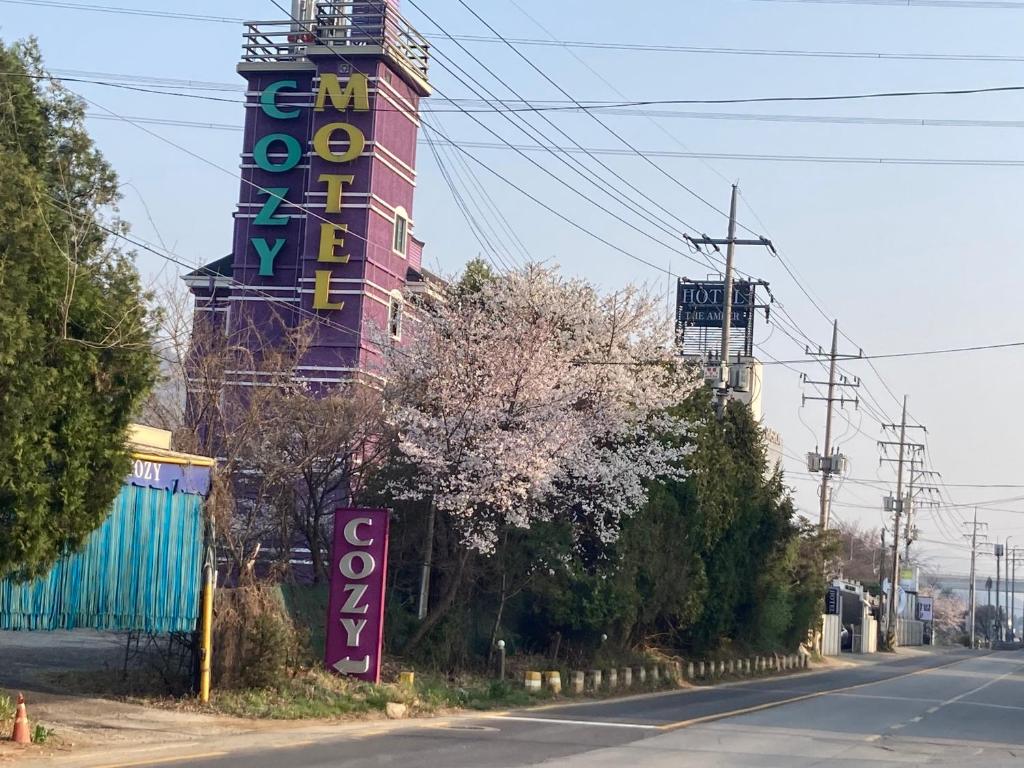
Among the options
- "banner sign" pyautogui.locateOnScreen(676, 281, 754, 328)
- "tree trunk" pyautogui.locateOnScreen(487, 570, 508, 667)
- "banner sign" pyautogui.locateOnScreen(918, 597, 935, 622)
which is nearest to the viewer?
"tree trunk" pyautogui.locateOnScreen(487, 570, 508, 667)

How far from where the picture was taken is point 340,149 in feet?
127

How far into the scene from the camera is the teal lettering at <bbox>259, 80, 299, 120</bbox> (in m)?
40.0

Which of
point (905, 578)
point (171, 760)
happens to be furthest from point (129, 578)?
point (905, 578)

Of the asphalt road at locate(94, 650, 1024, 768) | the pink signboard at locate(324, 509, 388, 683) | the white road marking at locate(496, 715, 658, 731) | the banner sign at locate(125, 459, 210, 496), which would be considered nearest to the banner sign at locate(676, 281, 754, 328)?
the asphalt road at locate(94, 650, 1024, 768)

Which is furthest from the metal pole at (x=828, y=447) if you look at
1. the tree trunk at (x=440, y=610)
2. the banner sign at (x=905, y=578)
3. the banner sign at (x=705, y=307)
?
the banner sign at (x=905, y=578)

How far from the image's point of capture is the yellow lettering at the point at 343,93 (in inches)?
1525

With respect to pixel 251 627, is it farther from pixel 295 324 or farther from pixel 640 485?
pixel 295 324

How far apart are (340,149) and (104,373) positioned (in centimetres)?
2473

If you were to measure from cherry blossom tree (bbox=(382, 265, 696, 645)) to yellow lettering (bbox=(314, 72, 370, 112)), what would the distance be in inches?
397

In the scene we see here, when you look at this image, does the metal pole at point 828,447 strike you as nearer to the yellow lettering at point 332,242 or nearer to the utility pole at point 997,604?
the yellow lettering at point 332,242

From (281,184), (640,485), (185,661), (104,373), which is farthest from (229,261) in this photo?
(104,373)

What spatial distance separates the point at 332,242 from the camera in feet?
126

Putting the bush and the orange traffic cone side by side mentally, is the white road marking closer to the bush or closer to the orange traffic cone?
the bush

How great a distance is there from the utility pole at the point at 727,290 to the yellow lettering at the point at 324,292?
37.4ft
